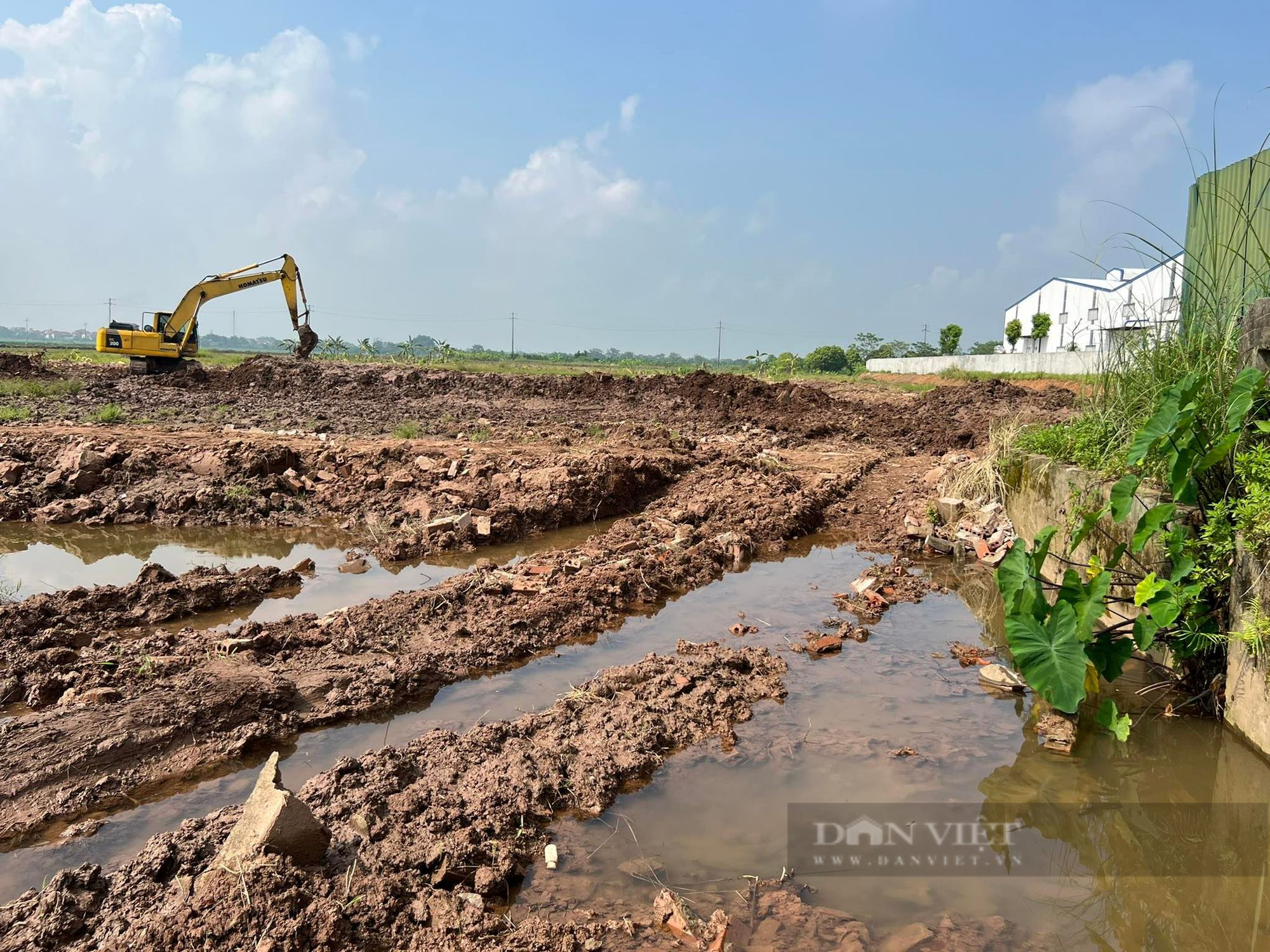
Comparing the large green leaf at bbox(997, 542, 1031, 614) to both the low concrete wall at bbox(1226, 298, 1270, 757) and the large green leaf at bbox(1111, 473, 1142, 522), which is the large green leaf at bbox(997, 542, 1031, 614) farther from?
the low concrete wall at bbox(1226, 298, 1270, 757)

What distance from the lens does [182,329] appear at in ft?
83.0

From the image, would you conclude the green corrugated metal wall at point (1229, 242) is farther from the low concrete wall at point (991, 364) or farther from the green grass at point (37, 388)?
the green grass at point (37, 388)

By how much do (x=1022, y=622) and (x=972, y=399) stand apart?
16.2 meters

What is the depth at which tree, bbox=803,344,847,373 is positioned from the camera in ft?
223

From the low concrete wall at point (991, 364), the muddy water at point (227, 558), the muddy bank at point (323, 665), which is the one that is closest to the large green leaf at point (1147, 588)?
the muddy bank at point (323, 665)

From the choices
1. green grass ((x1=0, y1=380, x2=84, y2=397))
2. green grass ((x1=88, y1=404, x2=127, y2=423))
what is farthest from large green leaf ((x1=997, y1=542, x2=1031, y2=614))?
green grass ((x1=0, y1=380, x2=84, y2=397))

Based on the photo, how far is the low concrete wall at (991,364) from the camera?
29375mm

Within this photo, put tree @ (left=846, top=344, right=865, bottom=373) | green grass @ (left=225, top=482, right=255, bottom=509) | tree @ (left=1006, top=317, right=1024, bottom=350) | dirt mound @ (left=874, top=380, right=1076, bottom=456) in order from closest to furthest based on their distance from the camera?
green grass @ (left=225, top=482, right=255, bottom=509)
dirt mound @ (left=874, top=380, right=1076, bottom=456)
tree @ (left=1006, top=317, right=1024, bottom=350)
tree @ (left=846, top=344, right=865, bottom=373)

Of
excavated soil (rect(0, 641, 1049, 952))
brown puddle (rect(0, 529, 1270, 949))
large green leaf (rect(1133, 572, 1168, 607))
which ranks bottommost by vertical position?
brown puddle (rect(0, 529, 1270, 949))

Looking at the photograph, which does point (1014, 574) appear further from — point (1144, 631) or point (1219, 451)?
point (1219, 451)

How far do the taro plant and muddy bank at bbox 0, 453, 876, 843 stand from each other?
10.3 ft

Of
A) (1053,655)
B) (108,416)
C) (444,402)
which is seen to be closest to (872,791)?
(1053,655)

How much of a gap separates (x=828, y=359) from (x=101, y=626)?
66.8 m

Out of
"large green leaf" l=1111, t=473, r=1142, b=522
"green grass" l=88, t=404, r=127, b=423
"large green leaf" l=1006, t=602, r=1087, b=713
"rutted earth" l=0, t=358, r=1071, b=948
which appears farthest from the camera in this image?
"green grass" l=88, t=404, r=127, b=423
